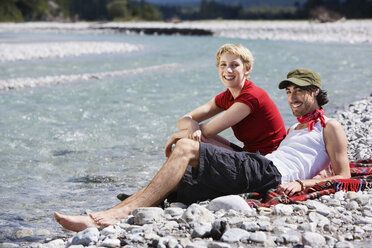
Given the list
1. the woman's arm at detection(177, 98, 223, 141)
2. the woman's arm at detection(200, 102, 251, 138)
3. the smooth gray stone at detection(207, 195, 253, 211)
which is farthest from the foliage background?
the smooth gray stone at detection(207, 195, 253, 211)

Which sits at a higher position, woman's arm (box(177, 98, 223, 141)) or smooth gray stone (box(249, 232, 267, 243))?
woman's arm (box(177, 98, 223, 141))

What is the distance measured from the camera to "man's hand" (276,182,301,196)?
382 cm

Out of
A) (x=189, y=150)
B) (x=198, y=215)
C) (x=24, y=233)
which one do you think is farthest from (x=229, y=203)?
(x=24, y=233)

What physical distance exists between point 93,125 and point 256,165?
5300mm

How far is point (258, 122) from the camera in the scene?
4195 millimetres

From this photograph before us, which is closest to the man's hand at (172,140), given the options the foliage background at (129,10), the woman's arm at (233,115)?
the woman's arm at (233,115)

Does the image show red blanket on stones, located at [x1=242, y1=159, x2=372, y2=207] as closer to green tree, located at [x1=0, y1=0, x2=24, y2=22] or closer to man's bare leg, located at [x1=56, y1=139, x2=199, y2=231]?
man's bare leg, located at [x1=56, y1=139, x2=199, y2=231]

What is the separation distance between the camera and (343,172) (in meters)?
3.94

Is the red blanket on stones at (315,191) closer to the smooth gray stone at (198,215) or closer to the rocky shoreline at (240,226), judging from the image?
the rocky shoreline at (240,226)

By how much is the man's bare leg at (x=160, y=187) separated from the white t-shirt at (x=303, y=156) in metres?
0.69

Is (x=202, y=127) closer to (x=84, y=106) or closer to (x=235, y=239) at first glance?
(x=235, y=239)

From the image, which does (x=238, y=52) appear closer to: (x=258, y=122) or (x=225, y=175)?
(x=258, y=122)

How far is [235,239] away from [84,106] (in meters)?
7.87

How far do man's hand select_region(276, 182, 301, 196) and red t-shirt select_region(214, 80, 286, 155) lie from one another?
522 millimetres
